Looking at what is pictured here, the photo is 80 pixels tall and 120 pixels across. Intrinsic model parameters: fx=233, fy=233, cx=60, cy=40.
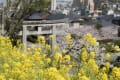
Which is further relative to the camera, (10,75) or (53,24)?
(53,24)

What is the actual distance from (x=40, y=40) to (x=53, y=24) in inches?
89.9

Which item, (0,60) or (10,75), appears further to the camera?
(0,60)

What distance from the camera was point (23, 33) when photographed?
4180 mm

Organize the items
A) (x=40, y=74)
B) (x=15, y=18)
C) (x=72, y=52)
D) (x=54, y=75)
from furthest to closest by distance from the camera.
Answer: (x=15, y=18) → (x=72, y=52) → (x=40, y=74) → (x=54, y=75)

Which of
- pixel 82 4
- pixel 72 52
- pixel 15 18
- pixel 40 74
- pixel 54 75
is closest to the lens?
pixel 54 75

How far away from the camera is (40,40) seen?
2.01 metres

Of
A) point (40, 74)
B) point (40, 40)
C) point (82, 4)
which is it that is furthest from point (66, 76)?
point (82, 4)

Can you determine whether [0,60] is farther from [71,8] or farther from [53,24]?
[71,8]

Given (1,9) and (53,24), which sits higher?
(1,9)

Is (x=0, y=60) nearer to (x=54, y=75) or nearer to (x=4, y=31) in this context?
(x=54, y=75)

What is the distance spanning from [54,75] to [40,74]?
224mm

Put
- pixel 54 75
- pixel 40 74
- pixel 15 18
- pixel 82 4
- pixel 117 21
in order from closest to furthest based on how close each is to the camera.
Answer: pixel 54 75 < pixel 40 74 < pixel 15 18 < pixel 117 21 < pixel 82 4

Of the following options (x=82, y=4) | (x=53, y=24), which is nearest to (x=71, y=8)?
(x=82, y=4)

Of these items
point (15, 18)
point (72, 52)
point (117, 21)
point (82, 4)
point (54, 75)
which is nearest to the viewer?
point (54, 75)
